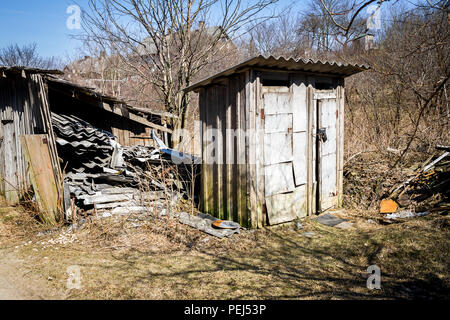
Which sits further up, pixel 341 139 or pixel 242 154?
pixel 341 139

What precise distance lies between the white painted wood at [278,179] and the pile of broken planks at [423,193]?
2.15 m

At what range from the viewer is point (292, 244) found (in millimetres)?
5145

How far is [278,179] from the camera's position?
5.84 m

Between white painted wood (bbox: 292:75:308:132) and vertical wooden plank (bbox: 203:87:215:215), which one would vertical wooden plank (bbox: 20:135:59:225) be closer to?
vertical wooden plank (bbox: 203:87:215:215)

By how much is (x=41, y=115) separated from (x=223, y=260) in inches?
197

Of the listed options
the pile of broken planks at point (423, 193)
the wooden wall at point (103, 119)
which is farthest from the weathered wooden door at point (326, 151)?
the wooden wall at point (103, 119)

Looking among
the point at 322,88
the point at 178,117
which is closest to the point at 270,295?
the point at 322,88

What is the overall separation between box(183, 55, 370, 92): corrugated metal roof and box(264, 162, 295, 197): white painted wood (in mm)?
1833

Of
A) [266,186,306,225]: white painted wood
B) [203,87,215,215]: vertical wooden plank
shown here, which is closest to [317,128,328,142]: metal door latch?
[266,186,306,225]: white painted wood

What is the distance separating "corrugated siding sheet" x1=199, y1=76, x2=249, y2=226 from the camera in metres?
5.67

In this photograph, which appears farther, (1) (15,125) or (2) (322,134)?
(1) (15,125)

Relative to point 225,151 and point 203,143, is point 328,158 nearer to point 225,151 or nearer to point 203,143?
point 225,151

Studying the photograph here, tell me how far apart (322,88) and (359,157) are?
2562 millimetres

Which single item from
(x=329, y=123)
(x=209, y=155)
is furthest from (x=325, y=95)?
(x=209, y=155)
